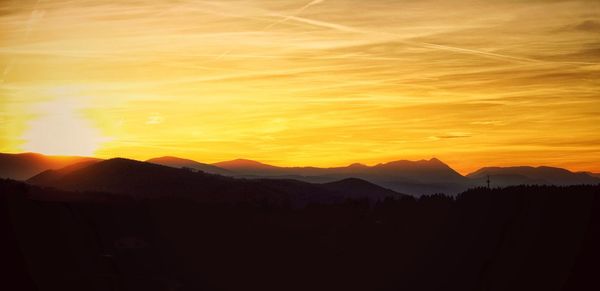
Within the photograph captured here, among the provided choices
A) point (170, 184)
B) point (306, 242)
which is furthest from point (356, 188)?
point (306, 242)

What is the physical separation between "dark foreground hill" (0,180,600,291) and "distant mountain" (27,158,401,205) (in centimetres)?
3590

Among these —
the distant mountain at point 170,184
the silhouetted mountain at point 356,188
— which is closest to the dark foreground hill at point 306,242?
the distant mountain at point 170,184

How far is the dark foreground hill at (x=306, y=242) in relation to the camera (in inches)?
1827

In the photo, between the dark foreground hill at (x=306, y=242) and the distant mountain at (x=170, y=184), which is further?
the distant mountain at (x=170, y=184)

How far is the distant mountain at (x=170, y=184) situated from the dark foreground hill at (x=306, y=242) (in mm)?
35897

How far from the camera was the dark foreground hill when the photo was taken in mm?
46406

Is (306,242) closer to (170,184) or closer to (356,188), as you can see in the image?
(170,184)

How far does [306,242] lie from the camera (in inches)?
2173

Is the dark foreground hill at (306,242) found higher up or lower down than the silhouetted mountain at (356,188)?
lower down

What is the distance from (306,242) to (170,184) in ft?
160

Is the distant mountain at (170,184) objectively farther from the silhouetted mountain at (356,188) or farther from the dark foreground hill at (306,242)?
the dark foreground hill at (306,242)

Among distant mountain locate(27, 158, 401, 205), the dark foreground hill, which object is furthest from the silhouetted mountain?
the dark foreground hill

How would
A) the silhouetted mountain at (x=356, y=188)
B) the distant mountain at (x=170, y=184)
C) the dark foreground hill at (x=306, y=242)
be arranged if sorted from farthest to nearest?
the silhouetted mountain at (x=356, y=188), the distant mountain at (x=170, y=184), the dark foreground hill at (x=306, y=242)

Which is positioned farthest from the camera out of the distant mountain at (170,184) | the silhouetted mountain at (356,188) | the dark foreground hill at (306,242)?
the silhouetted mountain at (356,188)
